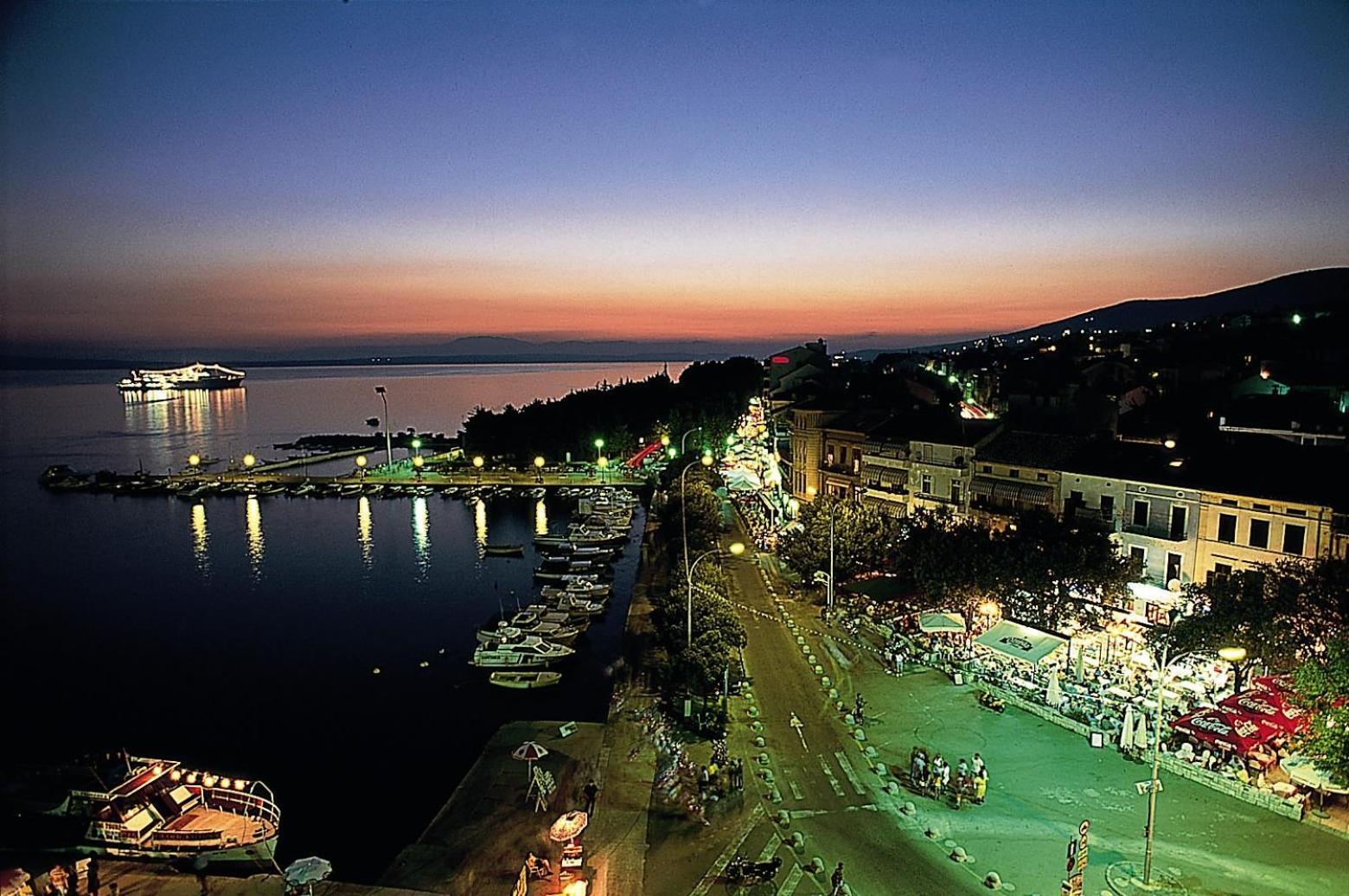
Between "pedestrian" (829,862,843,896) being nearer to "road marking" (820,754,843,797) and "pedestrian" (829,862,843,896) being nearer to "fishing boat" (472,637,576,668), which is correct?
"road marking" (820,754,843,797)

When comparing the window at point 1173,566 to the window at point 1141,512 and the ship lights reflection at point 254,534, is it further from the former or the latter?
the ship lights reflection at point 254,534

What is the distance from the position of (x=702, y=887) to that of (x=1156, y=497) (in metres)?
24.3

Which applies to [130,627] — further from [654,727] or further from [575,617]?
[654,727]

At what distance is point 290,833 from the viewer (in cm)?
2456

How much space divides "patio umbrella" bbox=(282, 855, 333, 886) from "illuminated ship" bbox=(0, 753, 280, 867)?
4.70 m

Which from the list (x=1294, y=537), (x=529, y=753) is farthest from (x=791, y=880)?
(x=1294, y=537)

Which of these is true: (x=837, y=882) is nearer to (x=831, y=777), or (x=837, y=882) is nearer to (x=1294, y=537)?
(x=831, y=777)

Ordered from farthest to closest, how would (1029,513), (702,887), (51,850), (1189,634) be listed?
(1029,513), (1189,634), (51,850), (702,887)

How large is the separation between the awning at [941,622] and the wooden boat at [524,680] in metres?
15.5

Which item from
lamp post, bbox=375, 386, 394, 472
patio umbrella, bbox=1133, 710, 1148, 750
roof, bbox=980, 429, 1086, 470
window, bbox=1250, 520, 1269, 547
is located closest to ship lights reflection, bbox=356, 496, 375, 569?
lamp post, bbox=375, 386, 394, 472

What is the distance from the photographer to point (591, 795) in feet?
64.7

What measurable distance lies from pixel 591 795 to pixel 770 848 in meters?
4.73

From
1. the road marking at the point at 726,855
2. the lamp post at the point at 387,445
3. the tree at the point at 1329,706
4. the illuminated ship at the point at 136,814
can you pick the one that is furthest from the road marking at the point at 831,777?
the lamp post at the point at 387,445

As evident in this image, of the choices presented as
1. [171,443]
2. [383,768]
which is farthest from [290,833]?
[171,443]
